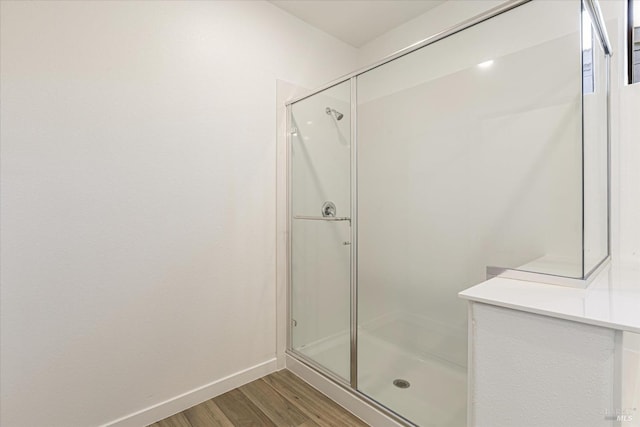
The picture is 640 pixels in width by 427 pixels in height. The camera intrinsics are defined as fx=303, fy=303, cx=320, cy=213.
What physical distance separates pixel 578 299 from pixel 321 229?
141cm

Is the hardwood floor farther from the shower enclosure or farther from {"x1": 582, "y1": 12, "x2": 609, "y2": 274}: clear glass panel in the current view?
{"x1": 582, "y1": 12, "x2": 609, "y2": 274}: clear glass panel

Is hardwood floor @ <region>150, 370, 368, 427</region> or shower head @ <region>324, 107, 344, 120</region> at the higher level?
shower head @ <region>324, 107, 344, 120</region>

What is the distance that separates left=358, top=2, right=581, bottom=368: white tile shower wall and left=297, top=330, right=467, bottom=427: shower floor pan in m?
0.18

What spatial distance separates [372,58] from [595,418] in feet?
8.74

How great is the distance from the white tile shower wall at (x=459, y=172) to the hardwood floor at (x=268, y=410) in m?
0.59

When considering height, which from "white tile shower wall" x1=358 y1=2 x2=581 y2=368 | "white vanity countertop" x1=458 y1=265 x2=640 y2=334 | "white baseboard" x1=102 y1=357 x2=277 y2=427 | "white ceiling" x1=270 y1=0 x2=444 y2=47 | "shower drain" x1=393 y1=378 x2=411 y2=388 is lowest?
"white baseboard" x1=102 y1=357 x2=277 y2=427

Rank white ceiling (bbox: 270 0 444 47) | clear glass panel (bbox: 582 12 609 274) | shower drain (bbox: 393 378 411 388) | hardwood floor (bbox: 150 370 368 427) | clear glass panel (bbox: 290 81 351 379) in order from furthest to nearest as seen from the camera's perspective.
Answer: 1. white ceiling (bbox: 270 0 444 47)
2. clear glass panel (bbox: 290 81 351 379)
3. shower drain (bbox: 393 378 411 388)
4. hardwood floor (bbox: 150 370 368 427)
5. clear glass panel (bbox: 582 12 609 274)

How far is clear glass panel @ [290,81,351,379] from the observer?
74.9 inches


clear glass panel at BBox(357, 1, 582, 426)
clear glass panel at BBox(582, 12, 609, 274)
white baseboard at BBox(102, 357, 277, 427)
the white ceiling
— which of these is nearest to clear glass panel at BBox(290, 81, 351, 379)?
clear glass panel at BBox(357, 1, 582, 426)

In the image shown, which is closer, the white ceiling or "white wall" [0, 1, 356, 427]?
"white wall" [0, 1, 356, 427]

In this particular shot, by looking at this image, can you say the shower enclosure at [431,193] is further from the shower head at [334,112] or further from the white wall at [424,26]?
the white wall at [424,26]

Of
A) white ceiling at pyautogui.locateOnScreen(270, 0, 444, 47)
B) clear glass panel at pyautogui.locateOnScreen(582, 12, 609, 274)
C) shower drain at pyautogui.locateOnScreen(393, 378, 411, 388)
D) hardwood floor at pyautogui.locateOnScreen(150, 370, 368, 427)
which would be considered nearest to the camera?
clear glass panel at pyautogui.locateOnScreen(582, 12, 609, 274)

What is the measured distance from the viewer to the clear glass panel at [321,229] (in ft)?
6.24

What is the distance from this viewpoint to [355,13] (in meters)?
2.21
